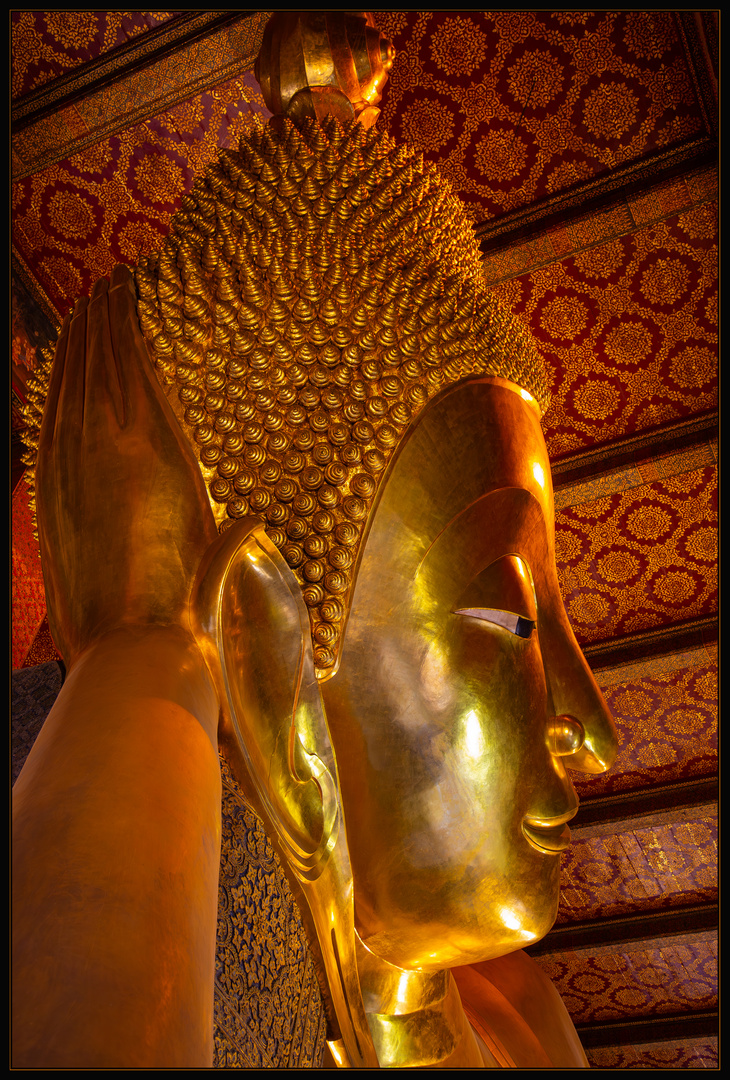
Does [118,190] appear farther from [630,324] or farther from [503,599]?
[503,599]

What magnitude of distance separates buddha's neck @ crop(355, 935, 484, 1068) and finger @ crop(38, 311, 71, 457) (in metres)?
0.83

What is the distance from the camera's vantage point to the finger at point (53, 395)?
1.31 meters

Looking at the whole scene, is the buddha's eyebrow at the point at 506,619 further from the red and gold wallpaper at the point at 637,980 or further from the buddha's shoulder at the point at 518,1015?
the red and gold wallpaper at the point at 637,980

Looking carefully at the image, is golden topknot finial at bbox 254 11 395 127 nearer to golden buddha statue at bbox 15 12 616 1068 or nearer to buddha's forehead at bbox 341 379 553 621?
golden buddha statue at bbox 15 12 616 1068

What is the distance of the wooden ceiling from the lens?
7.33ft

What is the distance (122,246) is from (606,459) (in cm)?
162

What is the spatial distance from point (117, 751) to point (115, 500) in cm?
39

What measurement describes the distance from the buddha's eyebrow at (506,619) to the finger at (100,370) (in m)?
0.55

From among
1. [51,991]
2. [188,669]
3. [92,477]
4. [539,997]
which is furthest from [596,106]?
[51,991]

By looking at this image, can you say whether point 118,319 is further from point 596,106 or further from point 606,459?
point 606,459

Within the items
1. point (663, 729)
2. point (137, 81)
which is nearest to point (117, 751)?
point (137, 81)

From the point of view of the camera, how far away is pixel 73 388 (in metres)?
1.32

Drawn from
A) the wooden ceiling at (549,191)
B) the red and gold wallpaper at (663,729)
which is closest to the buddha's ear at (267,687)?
the wooden ceiling at (549,191)

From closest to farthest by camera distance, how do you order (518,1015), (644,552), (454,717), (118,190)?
1. (454,717)
2. (518,1015)
3. (118,190)
4. (644,552)
